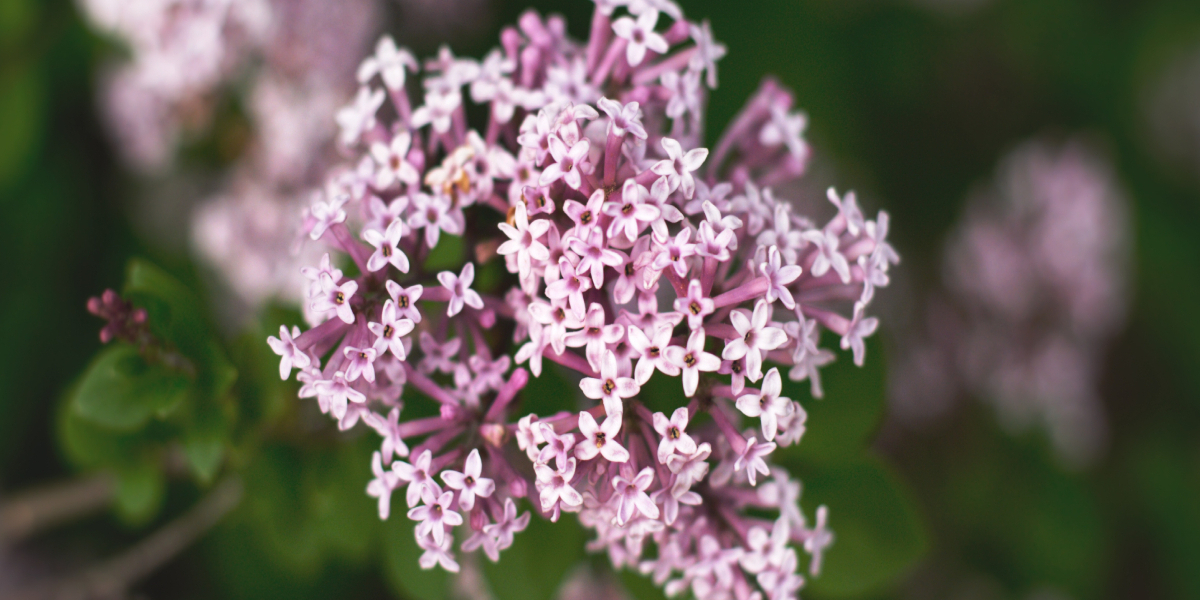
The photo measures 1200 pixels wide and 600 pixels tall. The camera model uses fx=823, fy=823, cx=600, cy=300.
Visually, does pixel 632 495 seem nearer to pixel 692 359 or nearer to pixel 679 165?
pixel 692 359

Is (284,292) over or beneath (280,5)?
beneath

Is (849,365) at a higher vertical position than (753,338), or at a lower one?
higher

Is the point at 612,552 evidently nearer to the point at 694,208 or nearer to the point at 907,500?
the point at 694,208

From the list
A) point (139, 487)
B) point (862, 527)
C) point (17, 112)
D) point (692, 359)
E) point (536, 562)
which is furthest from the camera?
point (17, 112)

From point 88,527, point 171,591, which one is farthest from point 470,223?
point 88,527

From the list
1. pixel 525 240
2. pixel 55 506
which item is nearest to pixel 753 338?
pixel 525 240
